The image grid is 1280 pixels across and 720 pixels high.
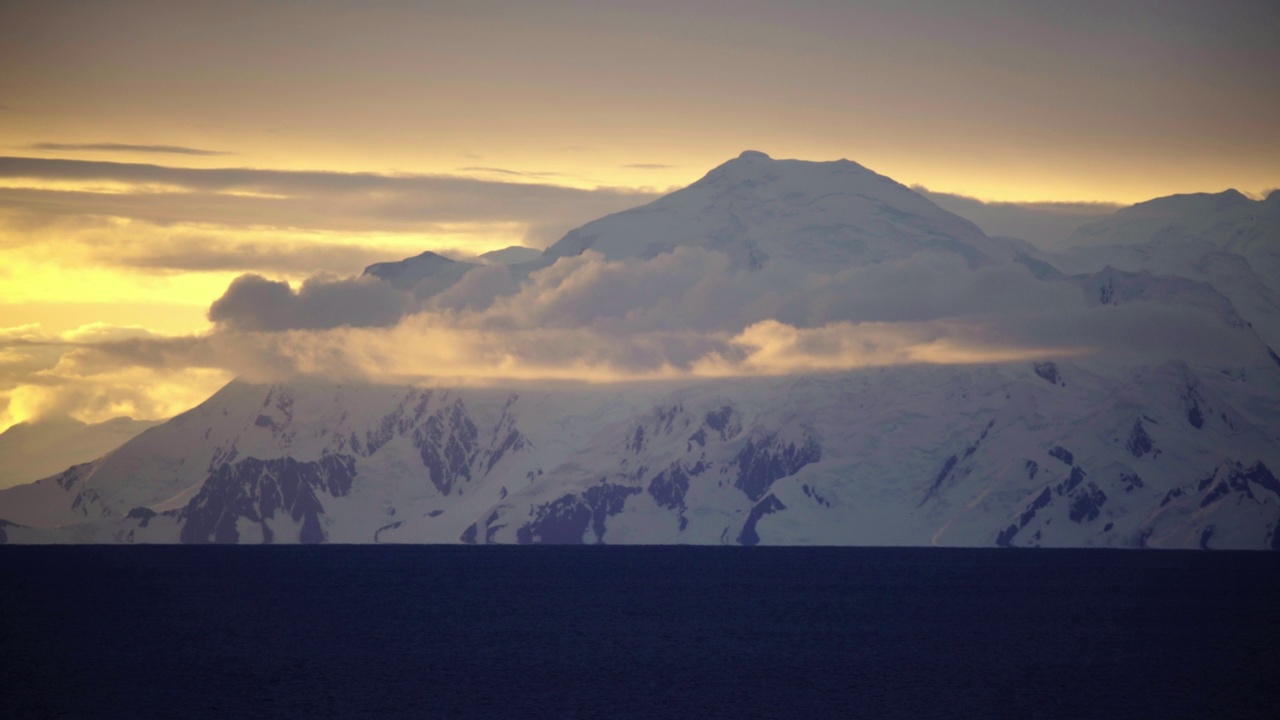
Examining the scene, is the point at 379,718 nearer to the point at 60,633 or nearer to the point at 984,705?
the point at 984,705

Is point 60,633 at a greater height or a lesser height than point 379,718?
lesser

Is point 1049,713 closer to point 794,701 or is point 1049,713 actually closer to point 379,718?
point 794,701

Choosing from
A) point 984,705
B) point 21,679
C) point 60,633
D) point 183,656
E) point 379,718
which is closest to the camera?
point 379,718

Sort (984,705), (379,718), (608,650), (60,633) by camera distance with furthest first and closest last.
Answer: (60,633)
(608,650)
(984,705)
(379,718)

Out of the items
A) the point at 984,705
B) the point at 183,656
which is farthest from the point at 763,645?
the point at 183,656

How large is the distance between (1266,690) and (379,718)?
271 ft

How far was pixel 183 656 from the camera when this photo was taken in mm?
172500

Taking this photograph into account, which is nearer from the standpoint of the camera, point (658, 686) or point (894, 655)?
point (658, 686)

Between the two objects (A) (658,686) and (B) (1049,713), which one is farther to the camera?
(A) (658,686)

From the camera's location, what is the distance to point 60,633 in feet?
649

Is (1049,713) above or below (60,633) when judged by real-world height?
above

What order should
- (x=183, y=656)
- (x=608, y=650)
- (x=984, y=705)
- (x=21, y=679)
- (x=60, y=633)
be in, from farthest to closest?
(x=60, y=633) → (x=608, y=650) → (x=183, y=656) → (x=21, y=679) → (x=984, y=705)

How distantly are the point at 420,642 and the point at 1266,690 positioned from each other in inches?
3845

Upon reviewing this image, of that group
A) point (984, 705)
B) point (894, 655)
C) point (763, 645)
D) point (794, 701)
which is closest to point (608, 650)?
point (763, 645)
